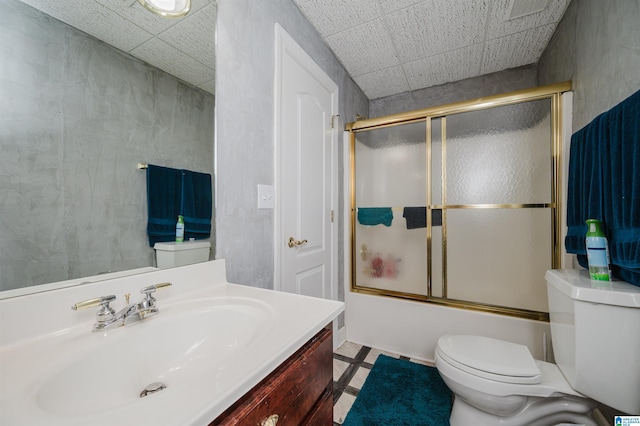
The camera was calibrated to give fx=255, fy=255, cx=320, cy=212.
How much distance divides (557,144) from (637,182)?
2.50 ft

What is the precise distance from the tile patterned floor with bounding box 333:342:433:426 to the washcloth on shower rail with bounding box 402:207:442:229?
38.4 inches

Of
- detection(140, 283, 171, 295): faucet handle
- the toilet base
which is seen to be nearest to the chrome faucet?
detection(140, 283, 171, 295): faucet handle

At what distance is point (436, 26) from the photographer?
64.9 inches

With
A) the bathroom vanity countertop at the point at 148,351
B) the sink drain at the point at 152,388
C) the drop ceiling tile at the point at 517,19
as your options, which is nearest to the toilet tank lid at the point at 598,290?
the bathroom vanity countertop at the point at 148,351

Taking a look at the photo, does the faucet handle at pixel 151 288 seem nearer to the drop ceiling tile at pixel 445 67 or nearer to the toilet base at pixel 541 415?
the toilet base at pixel 541 415

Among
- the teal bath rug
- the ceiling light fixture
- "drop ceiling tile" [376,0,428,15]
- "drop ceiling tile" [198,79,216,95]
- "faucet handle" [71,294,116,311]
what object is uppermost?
"drop ceiling tile" [376,0,428,15]

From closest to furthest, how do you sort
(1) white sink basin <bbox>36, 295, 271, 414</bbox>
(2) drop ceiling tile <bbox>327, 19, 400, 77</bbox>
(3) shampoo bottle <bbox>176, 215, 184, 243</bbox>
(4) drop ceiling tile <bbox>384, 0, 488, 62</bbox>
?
(1) white sink basin <bbox>36, 295, 271, 414</bbox>, (3) shampoo bottle <bbox>176, 215, 184, 243</bbox>, (4) drop ceiling tile <bbox>384, 0, 488, 62</bbox>, (2) drop ceiling tile <bbox>327, 19, 400, 77</bbox>

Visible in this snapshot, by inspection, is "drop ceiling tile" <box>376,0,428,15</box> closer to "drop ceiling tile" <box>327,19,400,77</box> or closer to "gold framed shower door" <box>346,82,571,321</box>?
"drop ceiling tile" <box>327,19,400,77</box>

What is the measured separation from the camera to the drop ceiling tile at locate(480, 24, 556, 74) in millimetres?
1728

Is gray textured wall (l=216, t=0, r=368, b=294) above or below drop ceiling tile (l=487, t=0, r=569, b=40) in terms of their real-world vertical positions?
below

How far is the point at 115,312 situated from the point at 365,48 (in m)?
2.07

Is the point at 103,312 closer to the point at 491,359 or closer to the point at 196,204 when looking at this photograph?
the point at 196,204

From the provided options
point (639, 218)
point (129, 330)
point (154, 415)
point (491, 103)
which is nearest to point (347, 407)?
point (129, 330)

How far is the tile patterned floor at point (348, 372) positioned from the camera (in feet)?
4.56
